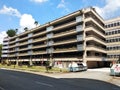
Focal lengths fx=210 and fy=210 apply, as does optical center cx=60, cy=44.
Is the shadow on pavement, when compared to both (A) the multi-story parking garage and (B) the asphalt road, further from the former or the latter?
(A) the multi-story parking garage

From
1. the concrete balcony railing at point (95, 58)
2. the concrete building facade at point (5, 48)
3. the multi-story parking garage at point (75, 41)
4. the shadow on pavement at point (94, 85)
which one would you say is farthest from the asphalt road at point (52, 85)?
the concrete building facade at point (5, 48)

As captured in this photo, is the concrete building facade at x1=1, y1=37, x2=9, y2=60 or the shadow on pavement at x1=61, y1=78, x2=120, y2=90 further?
the concrete building facade at x1=1, y1=37, x2=9, y2=60

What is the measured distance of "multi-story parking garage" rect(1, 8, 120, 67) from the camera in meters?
62.1

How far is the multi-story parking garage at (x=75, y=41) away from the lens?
6211 cm

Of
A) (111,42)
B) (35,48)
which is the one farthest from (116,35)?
(35,48)

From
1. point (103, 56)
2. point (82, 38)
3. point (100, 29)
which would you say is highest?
point (100, 29)

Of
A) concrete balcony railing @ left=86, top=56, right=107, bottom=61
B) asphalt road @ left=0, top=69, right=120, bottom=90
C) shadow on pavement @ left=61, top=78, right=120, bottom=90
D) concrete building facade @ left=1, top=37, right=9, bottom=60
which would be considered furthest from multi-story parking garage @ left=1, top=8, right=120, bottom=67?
concrete building facade @ left=1, top=37, right=9, bottom=60

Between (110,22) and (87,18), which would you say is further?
(110,22)

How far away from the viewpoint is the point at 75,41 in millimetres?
63969

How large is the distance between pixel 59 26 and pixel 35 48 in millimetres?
21636

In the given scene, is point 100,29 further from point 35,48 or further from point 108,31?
point 35,48

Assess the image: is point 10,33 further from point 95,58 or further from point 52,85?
point 52,85

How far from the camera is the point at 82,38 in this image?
201ft

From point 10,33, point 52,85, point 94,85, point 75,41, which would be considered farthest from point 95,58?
point 10,33
